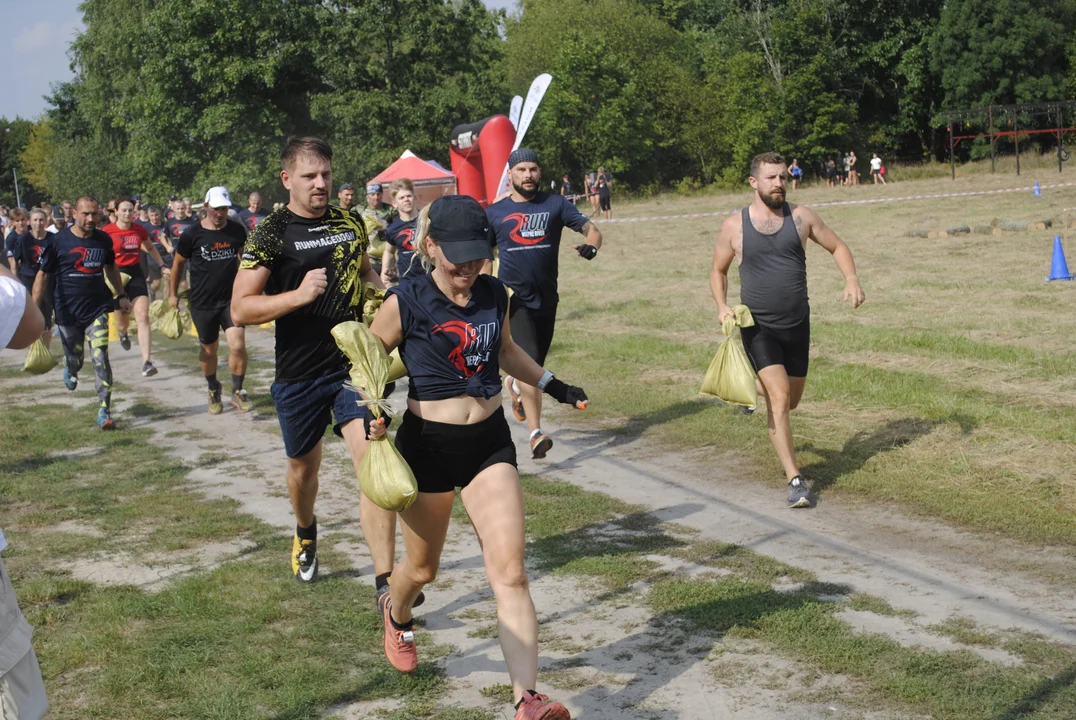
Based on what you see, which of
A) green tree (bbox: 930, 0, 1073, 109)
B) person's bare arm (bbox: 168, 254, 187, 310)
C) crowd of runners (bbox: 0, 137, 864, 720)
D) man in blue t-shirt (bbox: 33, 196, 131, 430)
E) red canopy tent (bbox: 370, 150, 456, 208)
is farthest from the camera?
green tree (bbox: 930, 0, 1073, 109)

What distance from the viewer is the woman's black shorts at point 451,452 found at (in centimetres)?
431

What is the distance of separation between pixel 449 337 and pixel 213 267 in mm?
7470

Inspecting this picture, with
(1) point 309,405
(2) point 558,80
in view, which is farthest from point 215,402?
(2) point 558,80

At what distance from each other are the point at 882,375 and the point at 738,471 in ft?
9.91

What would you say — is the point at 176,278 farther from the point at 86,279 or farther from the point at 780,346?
the point at 780,346

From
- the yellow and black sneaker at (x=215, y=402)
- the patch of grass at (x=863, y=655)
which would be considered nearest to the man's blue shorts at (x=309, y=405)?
the patch of grass at (x=863, y=655)

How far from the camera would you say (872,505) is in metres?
7.22

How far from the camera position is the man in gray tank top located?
7.39 metres

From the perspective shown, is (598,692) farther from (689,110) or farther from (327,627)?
(689,110)

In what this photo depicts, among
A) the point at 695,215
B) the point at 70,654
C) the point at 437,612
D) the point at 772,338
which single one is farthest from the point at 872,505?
the point at 695,215

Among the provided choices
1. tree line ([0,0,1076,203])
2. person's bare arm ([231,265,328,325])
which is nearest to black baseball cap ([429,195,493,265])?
person's bare arm ([231,265,328,325])

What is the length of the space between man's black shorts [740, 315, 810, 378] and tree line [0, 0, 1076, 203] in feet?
132

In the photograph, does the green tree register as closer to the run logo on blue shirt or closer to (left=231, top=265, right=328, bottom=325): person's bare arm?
the run logo on blue shirt

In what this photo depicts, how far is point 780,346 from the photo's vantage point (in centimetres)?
747
